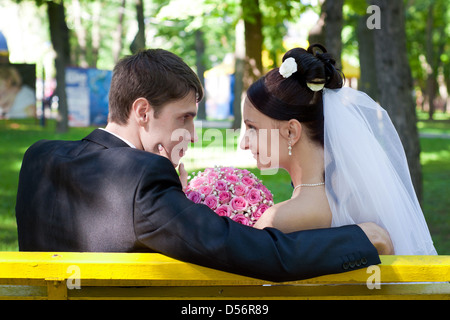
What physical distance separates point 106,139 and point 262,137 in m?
0.90

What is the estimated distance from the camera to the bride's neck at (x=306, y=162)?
112 inches

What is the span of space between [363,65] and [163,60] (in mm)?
14845

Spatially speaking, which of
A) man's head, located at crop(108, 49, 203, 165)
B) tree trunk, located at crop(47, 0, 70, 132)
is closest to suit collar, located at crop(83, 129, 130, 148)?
man's head, located at crop(108, 49, 203, 165)

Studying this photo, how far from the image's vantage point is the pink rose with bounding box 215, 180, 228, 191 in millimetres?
3033

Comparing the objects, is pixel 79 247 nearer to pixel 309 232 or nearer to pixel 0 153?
pixel 309 232

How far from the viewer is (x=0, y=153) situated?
16.2 meters

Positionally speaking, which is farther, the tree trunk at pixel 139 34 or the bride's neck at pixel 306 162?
the tree trunk at pixel 139 34

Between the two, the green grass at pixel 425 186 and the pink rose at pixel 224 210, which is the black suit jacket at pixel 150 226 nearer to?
the pink rose at pixel 224 210

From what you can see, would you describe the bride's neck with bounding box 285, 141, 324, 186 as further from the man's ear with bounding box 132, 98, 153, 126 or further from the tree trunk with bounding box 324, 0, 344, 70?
the tree trunk with bounding box 324, 0, 344, 70

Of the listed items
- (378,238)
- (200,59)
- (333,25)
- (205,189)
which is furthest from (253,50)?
(200,59)

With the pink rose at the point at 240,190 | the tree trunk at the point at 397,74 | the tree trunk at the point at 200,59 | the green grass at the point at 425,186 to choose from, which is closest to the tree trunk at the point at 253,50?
the green grass at the point at 425,186

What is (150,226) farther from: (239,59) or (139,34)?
(239,59)

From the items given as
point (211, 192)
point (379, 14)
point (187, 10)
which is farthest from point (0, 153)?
point (211, 192)

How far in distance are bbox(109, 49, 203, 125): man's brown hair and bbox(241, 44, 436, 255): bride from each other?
460 mm
